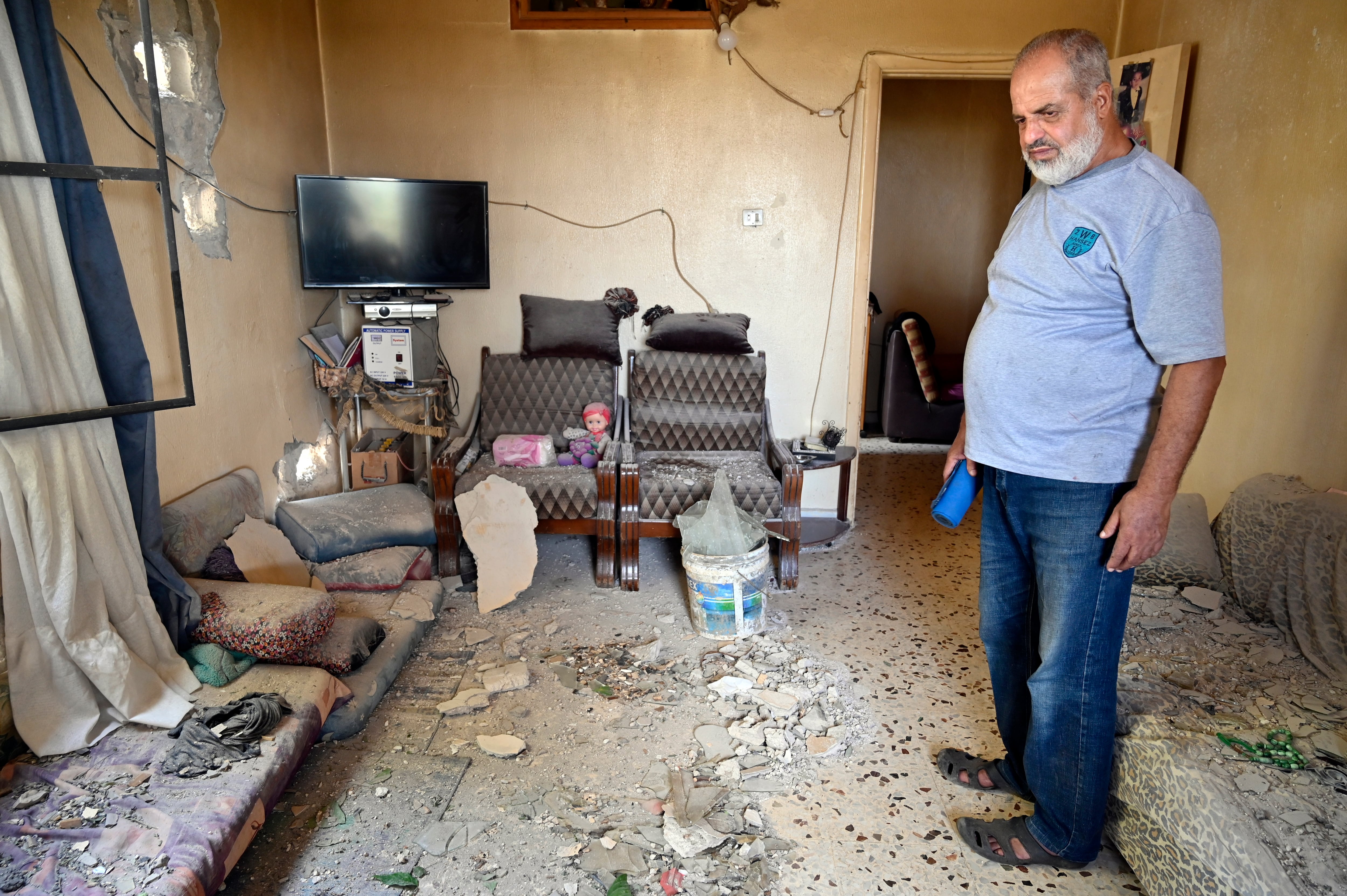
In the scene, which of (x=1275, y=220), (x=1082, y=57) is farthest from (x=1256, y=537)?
(x=1082, y=57)

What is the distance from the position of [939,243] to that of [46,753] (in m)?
6.63

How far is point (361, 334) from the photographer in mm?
3775

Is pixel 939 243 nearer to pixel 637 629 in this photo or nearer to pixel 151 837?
pixel 637 629

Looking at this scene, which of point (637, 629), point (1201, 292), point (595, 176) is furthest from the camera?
point (595, 176)

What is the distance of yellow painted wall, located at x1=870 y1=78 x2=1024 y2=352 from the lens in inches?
261

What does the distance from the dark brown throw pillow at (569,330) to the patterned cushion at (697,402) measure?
0.18 metres

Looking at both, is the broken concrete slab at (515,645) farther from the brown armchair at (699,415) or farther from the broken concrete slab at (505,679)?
the brown armchair at (699,415)

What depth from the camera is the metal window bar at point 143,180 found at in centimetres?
176

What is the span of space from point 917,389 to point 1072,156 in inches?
181

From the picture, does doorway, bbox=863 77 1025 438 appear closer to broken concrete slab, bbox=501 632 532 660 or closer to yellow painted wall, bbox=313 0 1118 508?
yellow painted wall, bbox=313 0 1118 508

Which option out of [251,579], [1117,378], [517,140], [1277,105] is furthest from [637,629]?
[1277,105]

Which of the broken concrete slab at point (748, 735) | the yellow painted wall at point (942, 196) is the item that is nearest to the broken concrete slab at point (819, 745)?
the broken concrete slab at point (748, 735)

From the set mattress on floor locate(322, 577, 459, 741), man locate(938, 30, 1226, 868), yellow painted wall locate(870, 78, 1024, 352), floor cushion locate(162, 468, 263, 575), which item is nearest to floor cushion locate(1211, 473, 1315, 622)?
man locate(938, 30, 1226, 868)

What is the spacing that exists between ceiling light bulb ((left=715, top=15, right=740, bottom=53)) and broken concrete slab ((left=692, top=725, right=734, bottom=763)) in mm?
3011
